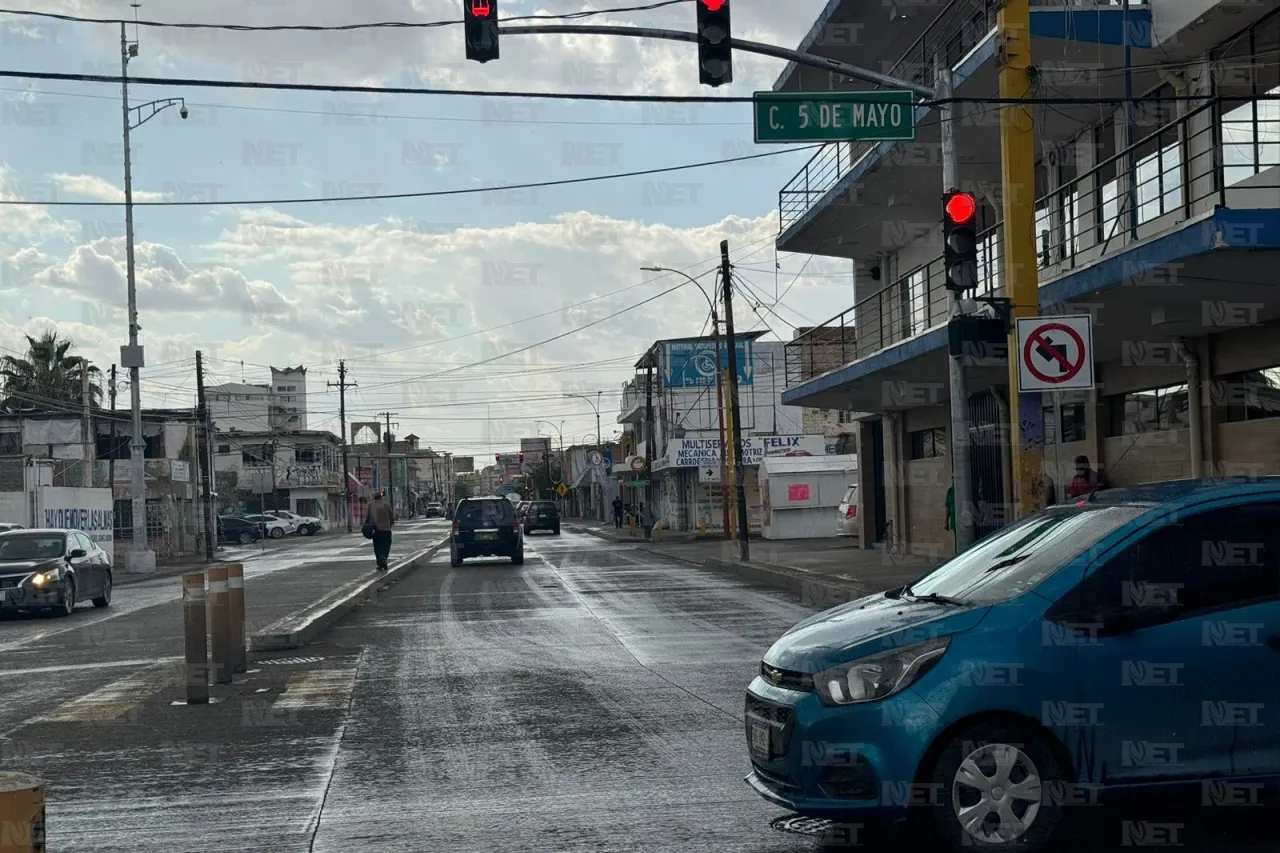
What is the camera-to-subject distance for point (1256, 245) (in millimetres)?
12742

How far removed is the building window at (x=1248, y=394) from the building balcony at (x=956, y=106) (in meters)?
4.23

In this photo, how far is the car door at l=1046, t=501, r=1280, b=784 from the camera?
5.86 m

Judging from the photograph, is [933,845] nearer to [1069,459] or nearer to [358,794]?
[358,794]

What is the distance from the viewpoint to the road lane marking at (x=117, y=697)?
10828 millimetres

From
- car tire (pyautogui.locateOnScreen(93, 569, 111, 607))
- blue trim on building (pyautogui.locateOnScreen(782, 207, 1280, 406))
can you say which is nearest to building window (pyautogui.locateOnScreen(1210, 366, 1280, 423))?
blue trim on building (pyautogui.locateOnScreen(782, 207, 1280, 406))

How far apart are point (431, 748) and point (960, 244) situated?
776cm

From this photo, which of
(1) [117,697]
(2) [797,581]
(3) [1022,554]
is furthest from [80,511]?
(3) [1022,554]

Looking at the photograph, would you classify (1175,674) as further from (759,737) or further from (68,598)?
(68,598)

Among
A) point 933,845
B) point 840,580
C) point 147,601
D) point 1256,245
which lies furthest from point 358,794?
point 147,601

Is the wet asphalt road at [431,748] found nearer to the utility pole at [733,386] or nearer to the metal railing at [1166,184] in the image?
the metal railing at [1166,184]

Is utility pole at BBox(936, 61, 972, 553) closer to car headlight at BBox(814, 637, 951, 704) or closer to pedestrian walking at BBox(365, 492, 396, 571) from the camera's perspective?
car headlight at BBox(814, 637, 951, 704)

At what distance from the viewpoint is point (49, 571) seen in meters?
21.7

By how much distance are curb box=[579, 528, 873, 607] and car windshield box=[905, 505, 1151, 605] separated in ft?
25.3

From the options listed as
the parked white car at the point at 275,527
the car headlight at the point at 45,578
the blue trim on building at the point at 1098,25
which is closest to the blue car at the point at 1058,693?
the blue trim on building at the point at 1098,25
